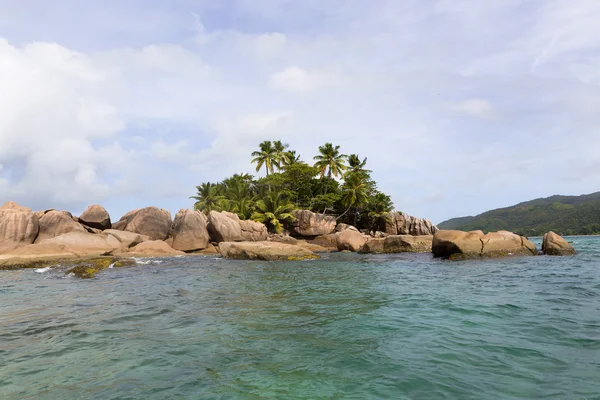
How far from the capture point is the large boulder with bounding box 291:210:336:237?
140 ft

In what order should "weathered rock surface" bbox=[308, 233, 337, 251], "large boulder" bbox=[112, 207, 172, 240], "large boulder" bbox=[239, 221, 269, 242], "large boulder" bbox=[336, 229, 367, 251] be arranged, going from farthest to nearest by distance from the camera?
"weathered rock surface" bbox=[308, 233, 337, 251]
"large boulder" bbox=[239, 221, 269, 242]
"large boulder" bbox=[336, 229, 367, 251]
"large boulder" bbox=[112, 207, 172, 240]

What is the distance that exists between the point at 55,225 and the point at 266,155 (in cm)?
3599

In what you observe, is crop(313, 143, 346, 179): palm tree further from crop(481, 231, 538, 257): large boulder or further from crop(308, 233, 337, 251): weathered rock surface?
crop(481, 231, 538, 257): large boulder

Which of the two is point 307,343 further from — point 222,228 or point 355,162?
point 355,162

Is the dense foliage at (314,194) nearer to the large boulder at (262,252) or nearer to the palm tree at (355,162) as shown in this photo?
the palm tree at (355,162)

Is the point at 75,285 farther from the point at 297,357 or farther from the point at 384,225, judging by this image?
the point at 384,225

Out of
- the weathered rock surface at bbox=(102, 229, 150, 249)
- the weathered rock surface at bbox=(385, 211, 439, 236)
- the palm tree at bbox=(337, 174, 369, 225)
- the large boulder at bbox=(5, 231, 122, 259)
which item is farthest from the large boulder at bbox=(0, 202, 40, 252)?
the weathered rock surface at bbox=(385, 211, 439, 236)

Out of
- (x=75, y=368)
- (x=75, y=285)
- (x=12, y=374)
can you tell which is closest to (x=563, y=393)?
(x=75, y=368)

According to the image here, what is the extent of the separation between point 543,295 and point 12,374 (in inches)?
404

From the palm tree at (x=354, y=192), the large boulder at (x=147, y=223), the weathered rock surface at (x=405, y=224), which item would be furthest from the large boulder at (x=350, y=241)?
the weathered rock surface at (x=405, y=224)

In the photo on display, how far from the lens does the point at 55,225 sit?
24.3 metres

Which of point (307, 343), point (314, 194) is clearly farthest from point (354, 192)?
point (307, 343)

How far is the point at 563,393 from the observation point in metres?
3.48

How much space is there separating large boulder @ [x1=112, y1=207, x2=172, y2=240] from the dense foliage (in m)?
12.5
